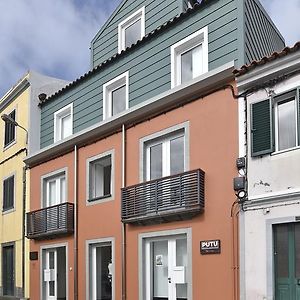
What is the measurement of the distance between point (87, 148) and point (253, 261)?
296 inches

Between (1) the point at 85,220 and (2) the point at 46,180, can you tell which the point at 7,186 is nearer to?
(2) the point at 46,180

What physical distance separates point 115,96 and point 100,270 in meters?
5.10

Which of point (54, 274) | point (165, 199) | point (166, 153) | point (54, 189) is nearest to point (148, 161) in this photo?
point (166, 153)

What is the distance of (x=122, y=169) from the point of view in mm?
15273

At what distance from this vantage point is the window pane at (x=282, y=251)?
413 inches

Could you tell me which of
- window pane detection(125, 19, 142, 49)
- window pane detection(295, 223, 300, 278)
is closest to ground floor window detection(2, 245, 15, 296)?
window pane detection(125, 19, 142, 49)

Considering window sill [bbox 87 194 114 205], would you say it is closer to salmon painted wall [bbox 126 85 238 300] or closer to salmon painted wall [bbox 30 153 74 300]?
salmon painted wall [bbox 30 153 74 300]

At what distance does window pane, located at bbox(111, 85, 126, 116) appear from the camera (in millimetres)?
16688

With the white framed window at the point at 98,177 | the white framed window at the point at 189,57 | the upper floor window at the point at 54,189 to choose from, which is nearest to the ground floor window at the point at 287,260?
the white framed window at the point at 189,57

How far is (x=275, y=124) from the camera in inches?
436

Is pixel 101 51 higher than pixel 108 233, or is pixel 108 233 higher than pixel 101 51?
pixel 101 51

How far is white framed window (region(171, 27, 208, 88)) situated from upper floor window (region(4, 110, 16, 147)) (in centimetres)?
968

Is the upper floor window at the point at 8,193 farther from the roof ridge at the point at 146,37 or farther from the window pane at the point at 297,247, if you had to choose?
the window pane at the point at 297,247

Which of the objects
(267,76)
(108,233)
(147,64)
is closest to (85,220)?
(108,233)
